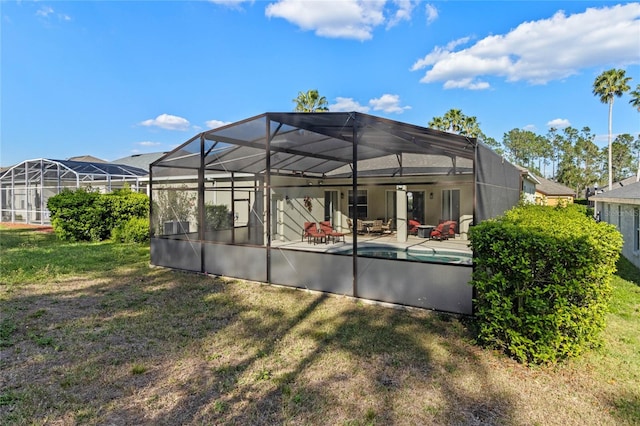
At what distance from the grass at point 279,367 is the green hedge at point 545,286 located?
0.94ft

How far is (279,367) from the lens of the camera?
378 cm

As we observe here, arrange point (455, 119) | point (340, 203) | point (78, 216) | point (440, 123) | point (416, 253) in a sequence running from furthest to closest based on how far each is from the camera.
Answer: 1. point (440, 123)
2. point (455, 119)
3. point (340, 203)
4. point (78, 216)
5. point (416, 253)

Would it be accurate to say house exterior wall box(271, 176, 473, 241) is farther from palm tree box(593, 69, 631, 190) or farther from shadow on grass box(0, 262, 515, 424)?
palm tree box(593, 69, 631, 190)

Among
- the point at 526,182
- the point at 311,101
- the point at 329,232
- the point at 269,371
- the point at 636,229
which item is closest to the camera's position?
the point at 269,371

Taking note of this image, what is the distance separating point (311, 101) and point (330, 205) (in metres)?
13.2

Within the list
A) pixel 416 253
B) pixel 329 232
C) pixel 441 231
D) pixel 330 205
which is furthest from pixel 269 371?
pixel 330 205

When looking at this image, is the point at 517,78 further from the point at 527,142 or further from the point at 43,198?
the point at 527,142

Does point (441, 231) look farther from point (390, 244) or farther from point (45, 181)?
point (45, 181)

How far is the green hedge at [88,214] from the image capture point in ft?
45.3

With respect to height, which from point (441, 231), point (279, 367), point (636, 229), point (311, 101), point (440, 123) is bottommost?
point (279, 367)

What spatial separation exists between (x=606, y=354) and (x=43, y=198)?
2501cm

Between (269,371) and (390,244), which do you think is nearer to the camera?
(269,371)

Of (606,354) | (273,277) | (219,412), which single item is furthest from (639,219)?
(219,412)

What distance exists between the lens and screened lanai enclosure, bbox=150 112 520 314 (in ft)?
19.4
